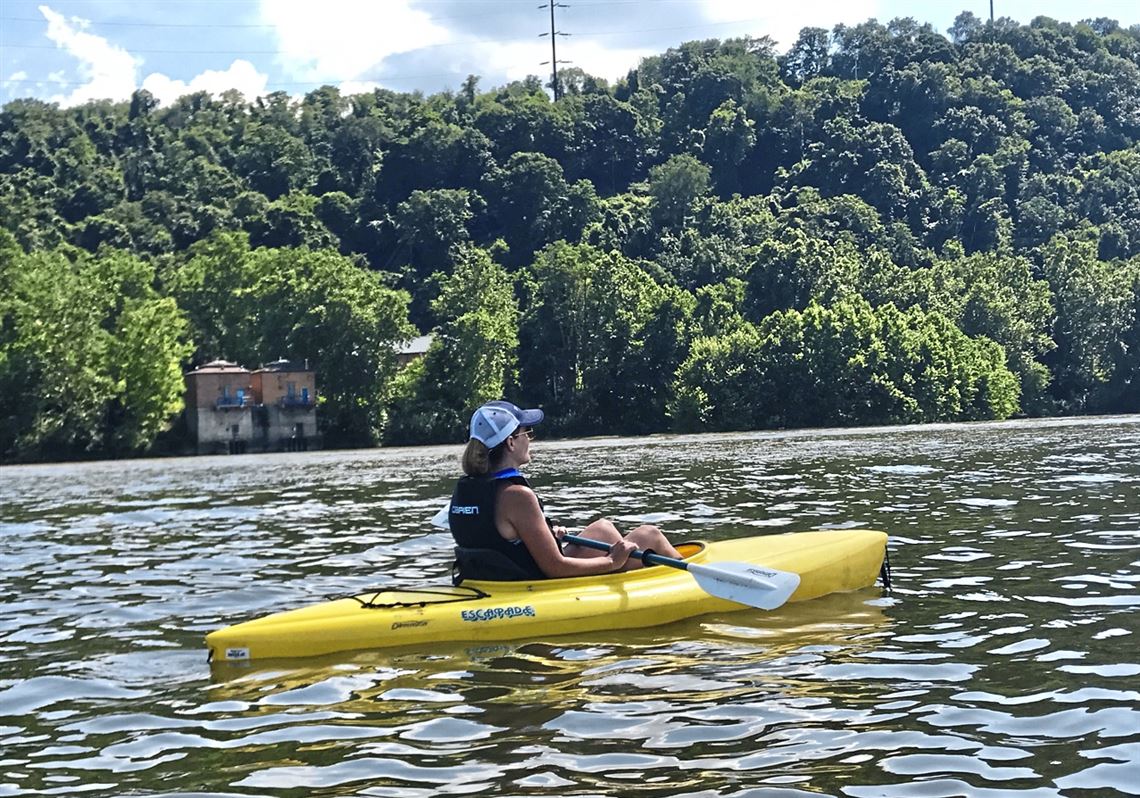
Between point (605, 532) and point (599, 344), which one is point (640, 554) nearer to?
point (605, 532)

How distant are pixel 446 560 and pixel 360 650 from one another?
16.0 ft

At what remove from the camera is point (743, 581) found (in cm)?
977

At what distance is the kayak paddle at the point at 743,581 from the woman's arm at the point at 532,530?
648mm

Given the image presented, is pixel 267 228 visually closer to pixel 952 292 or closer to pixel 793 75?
pixel 952 292

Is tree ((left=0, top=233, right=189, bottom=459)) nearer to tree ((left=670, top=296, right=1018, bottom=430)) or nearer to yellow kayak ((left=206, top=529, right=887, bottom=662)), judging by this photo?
tree ((left=670, top=296, right=1018, bottom=430))

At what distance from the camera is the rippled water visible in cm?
621

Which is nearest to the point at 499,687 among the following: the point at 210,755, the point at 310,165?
the point at 210,755

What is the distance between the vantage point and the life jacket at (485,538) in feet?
31.6

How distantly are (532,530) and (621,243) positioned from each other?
9141 cm

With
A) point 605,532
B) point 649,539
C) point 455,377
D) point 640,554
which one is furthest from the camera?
point 455,377

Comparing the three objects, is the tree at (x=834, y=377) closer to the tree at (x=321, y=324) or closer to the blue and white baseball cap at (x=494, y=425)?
the tree at (x=321, y=324)

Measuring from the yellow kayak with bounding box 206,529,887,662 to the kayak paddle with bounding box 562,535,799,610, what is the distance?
0.77 ft

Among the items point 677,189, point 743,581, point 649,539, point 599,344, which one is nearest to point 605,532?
point 649,539

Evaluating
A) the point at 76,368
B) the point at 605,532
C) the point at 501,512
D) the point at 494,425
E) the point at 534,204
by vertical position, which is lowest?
the point at 605,532
